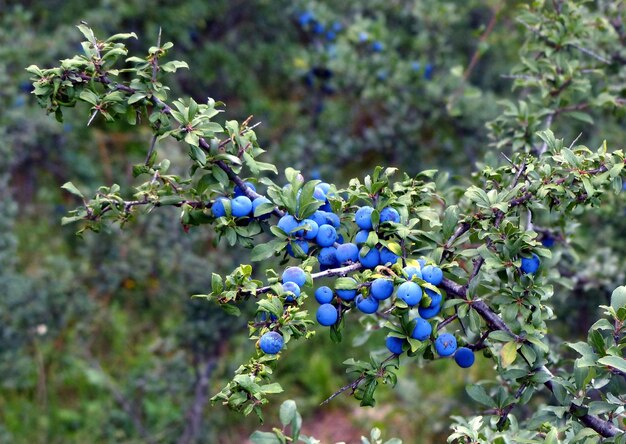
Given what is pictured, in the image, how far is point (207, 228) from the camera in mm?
4230

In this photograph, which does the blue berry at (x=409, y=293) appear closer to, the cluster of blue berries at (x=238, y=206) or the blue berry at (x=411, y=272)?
the blue berry at (x=411, y=272)

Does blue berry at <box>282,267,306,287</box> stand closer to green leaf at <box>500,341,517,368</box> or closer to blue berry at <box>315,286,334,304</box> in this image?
blue berry at <box>315,286,334,304</box>

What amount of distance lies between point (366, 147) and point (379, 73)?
552 mm

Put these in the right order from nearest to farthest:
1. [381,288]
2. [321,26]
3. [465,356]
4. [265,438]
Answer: [265,438] → [381,288] → [465,356] → [321,26]

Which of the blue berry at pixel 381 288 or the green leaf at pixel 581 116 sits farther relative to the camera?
the green leaf at pixel 581 116

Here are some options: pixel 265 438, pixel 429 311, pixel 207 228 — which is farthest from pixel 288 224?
pixel 207 228

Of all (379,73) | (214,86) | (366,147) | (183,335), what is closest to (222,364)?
(183,335)

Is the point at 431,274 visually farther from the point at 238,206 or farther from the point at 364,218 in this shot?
the point at 238,206

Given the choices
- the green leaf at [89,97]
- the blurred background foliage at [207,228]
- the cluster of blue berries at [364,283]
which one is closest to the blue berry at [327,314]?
the cluster of blue berries at [364,283]

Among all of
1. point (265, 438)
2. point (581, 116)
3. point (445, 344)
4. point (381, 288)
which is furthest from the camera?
point (581, 116)

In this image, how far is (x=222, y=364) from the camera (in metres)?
3.92

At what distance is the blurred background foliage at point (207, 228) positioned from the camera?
375 cm

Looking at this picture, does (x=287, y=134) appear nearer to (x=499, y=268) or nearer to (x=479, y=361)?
(x=479, y=361)

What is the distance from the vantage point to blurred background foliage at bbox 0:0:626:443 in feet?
12.3
